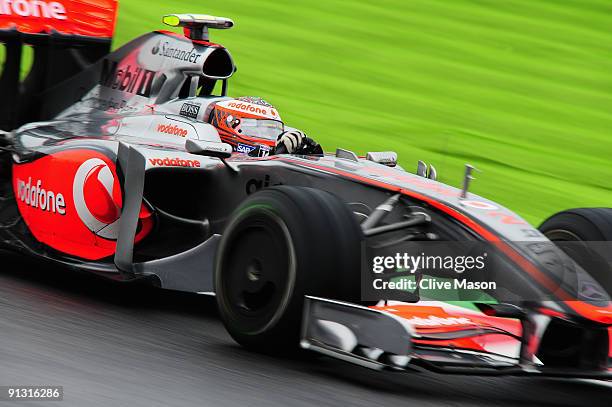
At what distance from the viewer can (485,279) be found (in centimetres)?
547

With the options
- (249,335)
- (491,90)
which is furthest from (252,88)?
(249,335)

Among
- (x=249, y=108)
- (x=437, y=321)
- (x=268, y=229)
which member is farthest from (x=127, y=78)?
(x=437, y=321)

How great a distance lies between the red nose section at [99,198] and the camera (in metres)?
6.74

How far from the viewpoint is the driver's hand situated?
6.97m

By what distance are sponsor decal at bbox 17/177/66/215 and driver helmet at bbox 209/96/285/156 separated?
111cm

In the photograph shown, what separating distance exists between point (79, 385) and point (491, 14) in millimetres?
11744

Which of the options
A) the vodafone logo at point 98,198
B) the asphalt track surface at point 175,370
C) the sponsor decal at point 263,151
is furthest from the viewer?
the sponsor decal at point 263,151

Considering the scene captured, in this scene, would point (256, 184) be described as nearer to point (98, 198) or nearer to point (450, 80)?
point (98, 198)

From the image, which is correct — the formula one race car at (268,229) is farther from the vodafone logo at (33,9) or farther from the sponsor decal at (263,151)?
the sponsor decal at (263,151)

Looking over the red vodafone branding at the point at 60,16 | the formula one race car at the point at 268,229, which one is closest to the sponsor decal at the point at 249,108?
the formula one race car at the point at 268,229

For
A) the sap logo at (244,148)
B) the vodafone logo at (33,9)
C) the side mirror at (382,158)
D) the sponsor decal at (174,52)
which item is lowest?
the sap logo at (244,148)

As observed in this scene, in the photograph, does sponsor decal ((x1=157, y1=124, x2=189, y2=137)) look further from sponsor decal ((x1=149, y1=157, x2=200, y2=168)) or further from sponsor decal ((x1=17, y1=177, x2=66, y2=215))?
sponsor decal ((x1=17, y1=177, x2=66, y2=215))

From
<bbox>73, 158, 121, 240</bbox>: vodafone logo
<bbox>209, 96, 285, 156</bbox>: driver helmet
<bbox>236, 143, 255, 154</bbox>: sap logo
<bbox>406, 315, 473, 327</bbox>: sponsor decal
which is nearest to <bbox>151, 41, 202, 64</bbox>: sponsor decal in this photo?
<bbox>209, 96, 285, 156</bbox>: driver helmet

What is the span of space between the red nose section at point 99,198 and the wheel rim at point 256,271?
1294 mm
